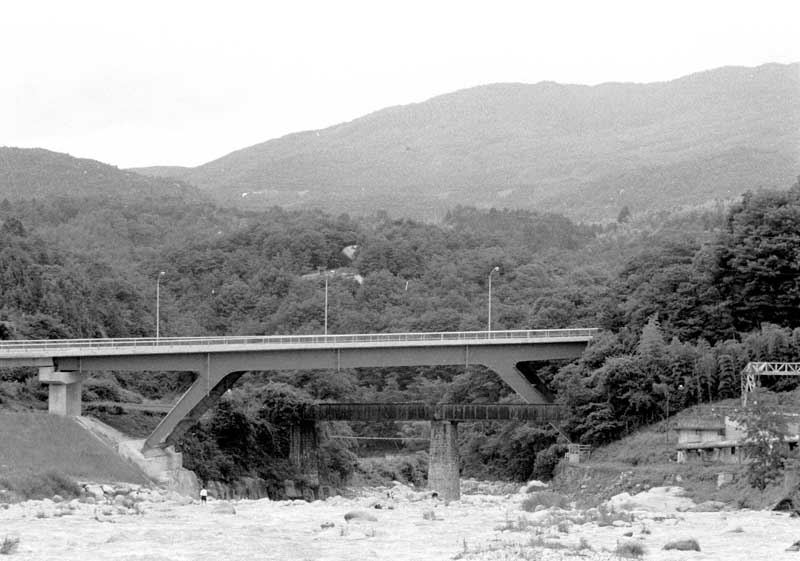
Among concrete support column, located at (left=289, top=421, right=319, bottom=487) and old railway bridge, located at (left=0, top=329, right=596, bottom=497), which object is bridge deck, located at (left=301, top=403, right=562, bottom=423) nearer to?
old railway bridge, located at (left=0, top=329, right=596, bottom=497)

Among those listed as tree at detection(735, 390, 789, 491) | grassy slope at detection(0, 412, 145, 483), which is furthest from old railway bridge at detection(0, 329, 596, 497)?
tree at detection(735, 390, 789, 491)

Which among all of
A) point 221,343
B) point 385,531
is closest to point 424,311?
point 221,343

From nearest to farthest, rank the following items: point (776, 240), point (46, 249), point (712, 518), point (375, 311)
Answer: point (712, 518) → point (776, 240) → point (46, 249) → point (375, 311)

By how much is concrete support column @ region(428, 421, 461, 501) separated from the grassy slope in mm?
17092

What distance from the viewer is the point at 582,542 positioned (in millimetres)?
36188

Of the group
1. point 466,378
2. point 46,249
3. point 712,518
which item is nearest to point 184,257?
point 46,249

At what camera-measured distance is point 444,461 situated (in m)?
81.0

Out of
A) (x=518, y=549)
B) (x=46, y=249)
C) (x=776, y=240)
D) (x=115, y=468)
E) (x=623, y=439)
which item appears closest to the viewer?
(x=518, y=549)

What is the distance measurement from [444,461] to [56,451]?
72.4ft

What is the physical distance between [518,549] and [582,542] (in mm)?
1498

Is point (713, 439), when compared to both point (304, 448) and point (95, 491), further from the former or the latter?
point (304, 448)

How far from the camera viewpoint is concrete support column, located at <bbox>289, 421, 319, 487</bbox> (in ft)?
284

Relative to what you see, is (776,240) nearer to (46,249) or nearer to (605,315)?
(605,315)

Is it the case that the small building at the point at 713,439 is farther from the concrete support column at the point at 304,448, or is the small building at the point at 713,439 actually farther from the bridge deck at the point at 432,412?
the concrete support column at the point at 304,448
